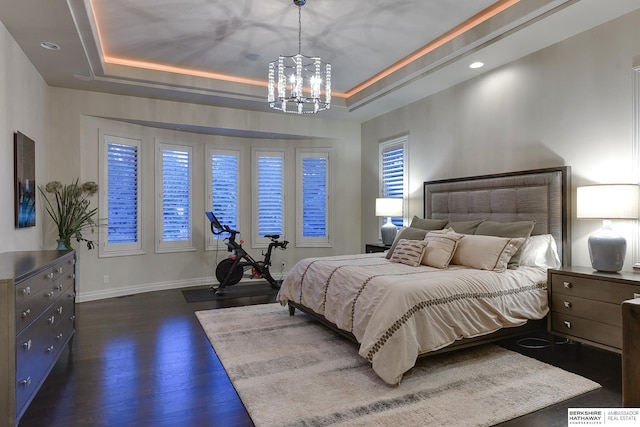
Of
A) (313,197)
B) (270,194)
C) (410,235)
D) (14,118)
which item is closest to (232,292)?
(270,194)

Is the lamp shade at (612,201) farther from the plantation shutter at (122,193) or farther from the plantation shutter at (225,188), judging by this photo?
the plantation shutter at (122,193)

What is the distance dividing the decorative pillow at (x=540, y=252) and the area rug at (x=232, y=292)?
3479mm

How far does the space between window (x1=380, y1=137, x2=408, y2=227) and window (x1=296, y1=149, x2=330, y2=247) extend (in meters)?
1.13

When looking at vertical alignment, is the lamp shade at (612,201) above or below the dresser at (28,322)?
above

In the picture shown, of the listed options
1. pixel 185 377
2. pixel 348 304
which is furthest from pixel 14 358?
pixel 348 304

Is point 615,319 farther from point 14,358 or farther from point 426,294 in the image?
point 14,358

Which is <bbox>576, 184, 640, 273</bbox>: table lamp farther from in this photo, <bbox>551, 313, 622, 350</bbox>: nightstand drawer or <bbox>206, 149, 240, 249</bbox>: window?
<bbox>206, 149, 240, 249</bbox>: window

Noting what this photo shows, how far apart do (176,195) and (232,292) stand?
1.91 metres

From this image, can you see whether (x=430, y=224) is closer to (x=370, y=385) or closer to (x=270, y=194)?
(x=370, y=385)

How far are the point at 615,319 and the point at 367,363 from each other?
75.6 inches

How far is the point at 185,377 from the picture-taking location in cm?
280

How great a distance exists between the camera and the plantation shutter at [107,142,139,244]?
546 cm

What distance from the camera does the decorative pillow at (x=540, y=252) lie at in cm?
360

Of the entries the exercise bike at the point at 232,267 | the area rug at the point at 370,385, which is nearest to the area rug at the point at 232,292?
the exercise bike at the point at 232,267
